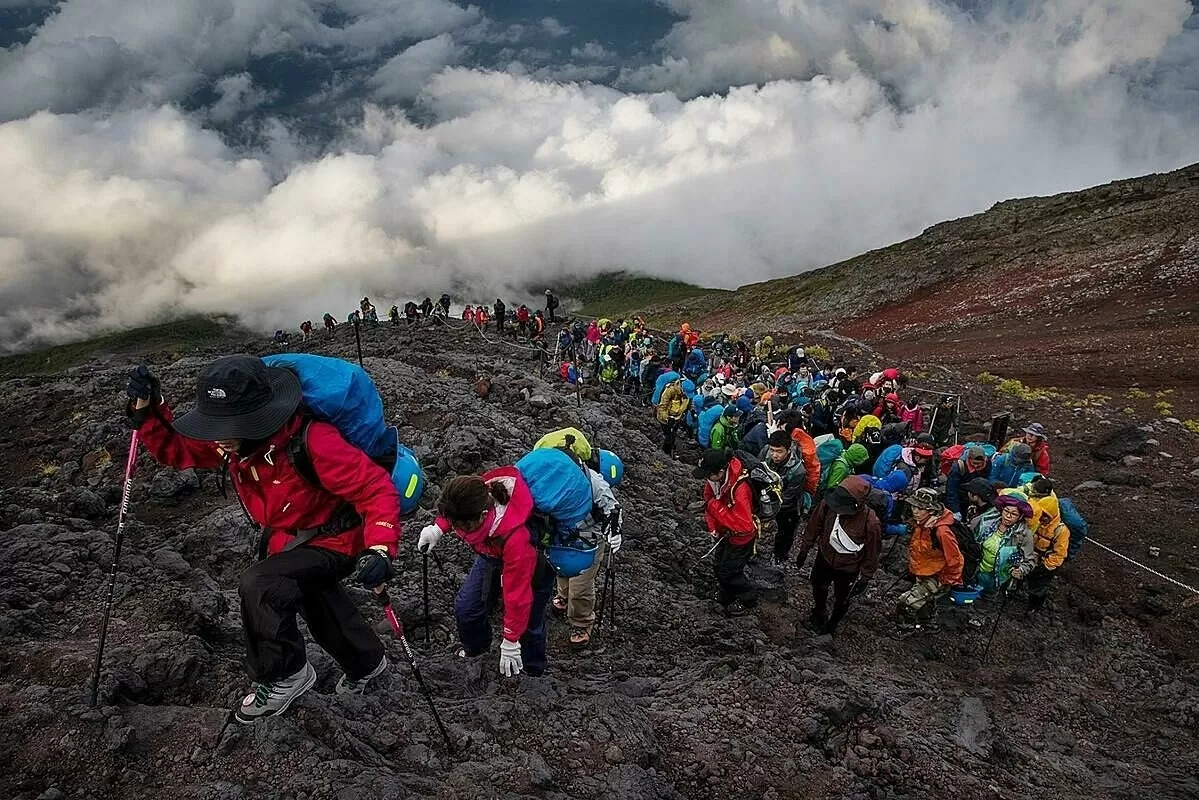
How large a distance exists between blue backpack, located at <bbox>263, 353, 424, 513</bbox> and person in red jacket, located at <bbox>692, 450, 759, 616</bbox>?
4.54m

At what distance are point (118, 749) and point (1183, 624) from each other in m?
13.3

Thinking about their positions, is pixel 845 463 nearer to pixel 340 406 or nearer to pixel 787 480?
pixel 787 480

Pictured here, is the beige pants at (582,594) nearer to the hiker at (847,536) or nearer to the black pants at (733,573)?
the black pants at (733,573)

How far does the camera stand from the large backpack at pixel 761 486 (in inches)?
315

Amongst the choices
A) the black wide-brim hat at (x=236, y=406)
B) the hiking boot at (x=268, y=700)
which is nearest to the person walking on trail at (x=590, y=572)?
the hiking boot at (x=268, y=700)

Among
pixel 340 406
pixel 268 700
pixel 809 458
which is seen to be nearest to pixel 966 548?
pixel 809 458

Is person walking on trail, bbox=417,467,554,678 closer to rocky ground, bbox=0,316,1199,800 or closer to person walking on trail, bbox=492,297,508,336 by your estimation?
rocky ground, bbox=0,316,1199,800

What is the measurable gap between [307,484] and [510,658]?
254cm

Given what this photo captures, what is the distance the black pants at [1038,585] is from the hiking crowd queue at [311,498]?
787 centimetres

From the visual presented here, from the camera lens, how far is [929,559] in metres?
8.59

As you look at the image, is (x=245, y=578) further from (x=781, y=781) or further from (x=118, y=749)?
(x=781, y=781)

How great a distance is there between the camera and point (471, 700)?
5.59m

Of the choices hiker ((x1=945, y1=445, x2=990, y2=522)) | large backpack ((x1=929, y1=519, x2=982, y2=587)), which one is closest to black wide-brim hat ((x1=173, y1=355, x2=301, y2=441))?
large backpack ((x1=929, y1=519, x2=982, y2=587))

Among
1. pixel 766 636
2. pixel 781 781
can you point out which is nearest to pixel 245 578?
pixel 781 781
